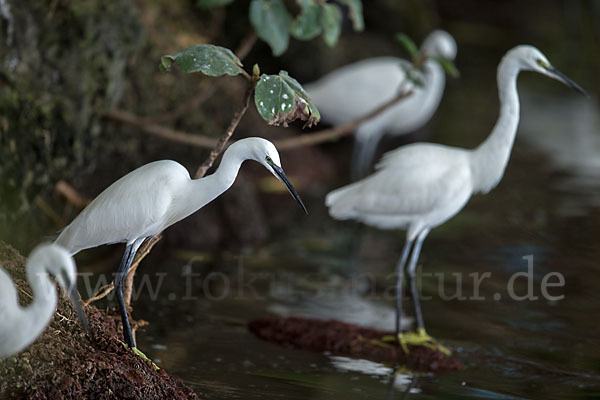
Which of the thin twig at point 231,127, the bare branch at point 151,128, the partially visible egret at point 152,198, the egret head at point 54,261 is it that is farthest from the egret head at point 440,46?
the egret head at point 54,261

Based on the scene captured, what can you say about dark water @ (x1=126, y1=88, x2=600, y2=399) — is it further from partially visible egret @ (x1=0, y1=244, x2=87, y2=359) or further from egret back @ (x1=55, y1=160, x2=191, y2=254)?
partially visible egret @ (x1=0, y1=244, x2=87, y2=359)

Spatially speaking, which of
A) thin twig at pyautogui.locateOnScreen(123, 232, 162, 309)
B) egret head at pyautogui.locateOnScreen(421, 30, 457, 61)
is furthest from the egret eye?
egret head at pyautogui.locateOnScreen(421, 30, 457, 61)

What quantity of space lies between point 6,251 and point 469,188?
2.58 m

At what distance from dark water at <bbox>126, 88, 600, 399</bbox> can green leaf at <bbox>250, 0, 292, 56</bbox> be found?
1.58 metres

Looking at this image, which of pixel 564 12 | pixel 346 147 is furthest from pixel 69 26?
pixel 564 12

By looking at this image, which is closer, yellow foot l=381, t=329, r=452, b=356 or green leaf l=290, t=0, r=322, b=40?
yellow foot l=381, t=329, r=452, b=356

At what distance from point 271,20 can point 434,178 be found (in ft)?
4.10

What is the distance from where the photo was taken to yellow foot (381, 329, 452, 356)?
15.0 ft

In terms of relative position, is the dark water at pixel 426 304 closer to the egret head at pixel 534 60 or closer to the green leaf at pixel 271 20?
the egret head at pixel 534 60

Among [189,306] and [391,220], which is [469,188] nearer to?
[391,220]

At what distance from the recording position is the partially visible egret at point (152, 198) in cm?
343

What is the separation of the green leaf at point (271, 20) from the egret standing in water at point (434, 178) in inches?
37.1

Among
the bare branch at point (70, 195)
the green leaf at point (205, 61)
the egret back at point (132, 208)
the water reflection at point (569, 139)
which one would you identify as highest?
the green leaf at point (205, 61)

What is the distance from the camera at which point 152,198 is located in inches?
136
